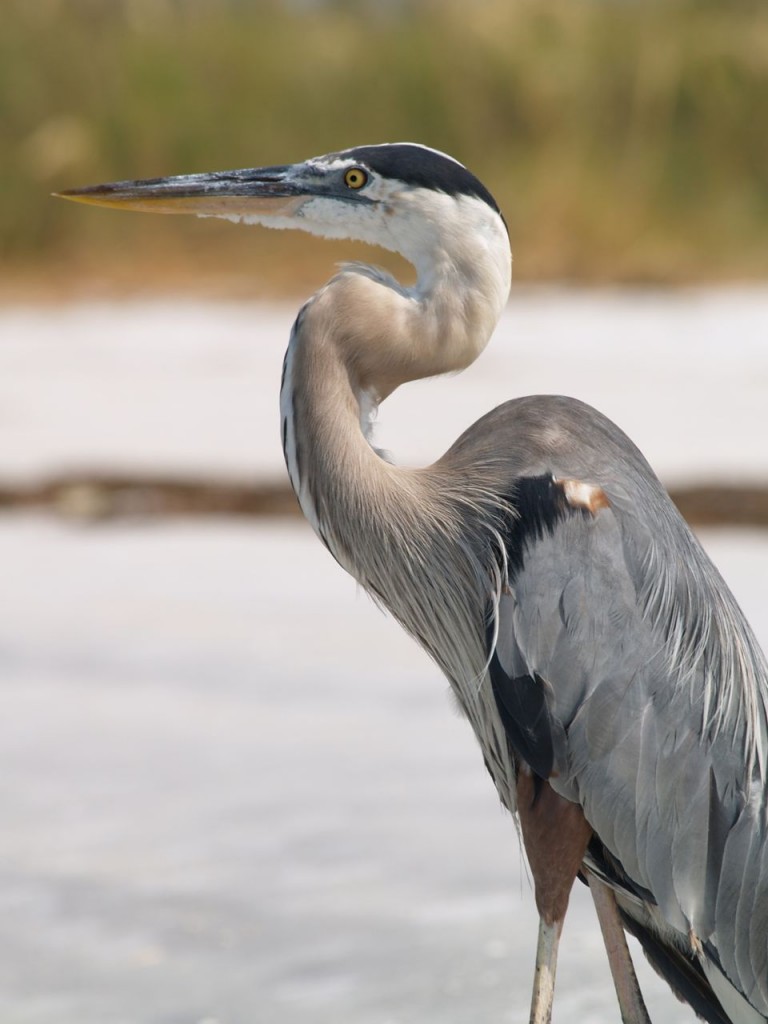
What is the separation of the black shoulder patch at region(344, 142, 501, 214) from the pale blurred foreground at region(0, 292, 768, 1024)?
1.48m

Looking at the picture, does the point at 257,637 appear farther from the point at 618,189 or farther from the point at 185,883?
the point at 618,189

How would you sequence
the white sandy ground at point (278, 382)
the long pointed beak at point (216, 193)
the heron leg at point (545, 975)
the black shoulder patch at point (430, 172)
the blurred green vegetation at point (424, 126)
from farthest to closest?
the blurred green vegetation at point (424, 126) → the white sandy ground at point (278, 382) → the long pointed beak at point (216, 193) → the black shoulder patch at point (430, 172) → the heron leg at point (545, 975)

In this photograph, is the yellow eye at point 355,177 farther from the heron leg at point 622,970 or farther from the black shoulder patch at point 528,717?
the heron leg at point 622,970

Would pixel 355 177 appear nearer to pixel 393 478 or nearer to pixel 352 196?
pixel 352 196

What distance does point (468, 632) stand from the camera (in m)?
2.84

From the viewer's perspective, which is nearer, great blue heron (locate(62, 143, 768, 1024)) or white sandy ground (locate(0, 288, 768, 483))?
great blue heron (locate(62, 143, 768, 1024))

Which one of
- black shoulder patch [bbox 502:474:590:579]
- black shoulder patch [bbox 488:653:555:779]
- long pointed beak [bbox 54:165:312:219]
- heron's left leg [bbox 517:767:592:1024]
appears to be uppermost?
long pointed beak [bbox 54:165:312:219]

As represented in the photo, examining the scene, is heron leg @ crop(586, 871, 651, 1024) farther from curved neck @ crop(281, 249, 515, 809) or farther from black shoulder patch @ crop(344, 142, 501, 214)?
black shoulder patch @ crop(344, 142, 501, 214)

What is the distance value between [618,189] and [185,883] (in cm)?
876

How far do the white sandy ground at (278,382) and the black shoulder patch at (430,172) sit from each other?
4106 millimetres

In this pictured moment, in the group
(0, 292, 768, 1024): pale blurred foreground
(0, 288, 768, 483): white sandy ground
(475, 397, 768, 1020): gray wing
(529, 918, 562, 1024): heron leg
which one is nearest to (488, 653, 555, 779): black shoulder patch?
(475, 397, 768, 1020): gray wing

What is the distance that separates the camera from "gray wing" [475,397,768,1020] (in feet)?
8.69

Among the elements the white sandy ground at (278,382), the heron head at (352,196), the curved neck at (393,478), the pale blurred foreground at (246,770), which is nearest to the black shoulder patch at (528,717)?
the curved neck at (393,478)

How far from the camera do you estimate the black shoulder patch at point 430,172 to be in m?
2.73
